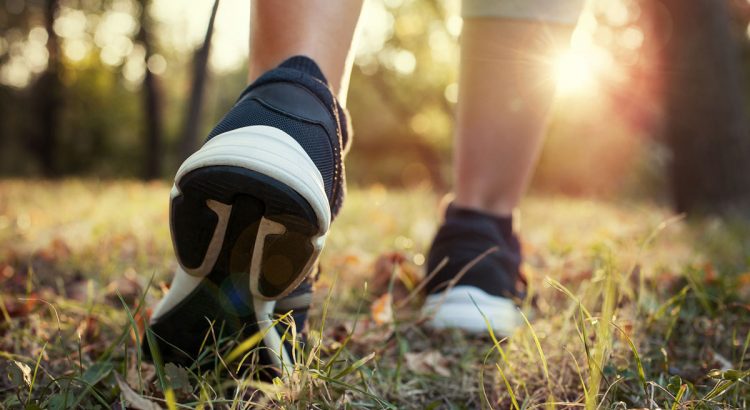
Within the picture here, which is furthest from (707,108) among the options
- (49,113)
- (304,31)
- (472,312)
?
(49,113)

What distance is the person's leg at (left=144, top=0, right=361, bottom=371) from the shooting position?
742 millimetres

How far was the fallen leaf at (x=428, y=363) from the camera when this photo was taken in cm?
105

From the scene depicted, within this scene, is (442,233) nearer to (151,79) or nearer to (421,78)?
(151,79)

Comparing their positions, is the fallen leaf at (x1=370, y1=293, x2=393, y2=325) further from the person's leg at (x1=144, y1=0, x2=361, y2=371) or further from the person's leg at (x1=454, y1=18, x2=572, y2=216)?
the person's leg at (x1=454, y1=18, x2=572, y2=216)

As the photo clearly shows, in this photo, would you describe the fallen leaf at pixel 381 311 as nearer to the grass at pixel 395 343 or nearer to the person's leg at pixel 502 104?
the grass at pixel 395 343

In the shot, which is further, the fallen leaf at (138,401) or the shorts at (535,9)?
the shorts at (535,9)

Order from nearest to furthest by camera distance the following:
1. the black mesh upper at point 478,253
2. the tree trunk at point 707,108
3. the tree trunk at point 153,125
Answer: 1. the black mesh upper at point 478,253
2. the tree trunk at point 707,108
3. the tree trunk at point 153,125

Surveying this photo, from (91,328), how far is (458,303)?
731 mm

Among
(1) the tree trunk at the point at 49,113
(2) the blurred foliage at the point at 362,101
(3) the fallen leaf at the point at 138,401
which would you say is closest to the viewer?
(3) the fallen leaf at the point at 138,401

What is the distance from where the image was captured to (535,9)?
1364 mm

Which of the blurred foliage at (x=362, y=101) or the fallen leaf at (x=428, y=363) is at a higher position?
the fallen leaf at (x=428, y=363)

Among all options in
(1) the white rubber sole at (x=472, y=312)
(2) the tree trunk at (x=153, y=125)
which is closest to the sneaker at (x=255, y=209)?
(1) the white rubber sole at (x=472, y=312)

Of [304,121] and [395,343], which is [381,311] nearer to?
[395,343]

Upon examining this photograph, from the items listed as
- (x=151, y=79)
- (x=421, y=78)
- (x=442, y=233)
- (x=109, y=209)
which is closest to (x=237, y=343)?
(x=442, y=233)
